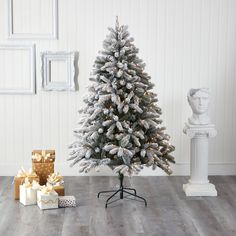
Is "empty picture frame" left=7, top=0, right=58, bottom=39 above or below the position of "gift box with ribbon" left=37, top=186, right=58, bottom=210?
above

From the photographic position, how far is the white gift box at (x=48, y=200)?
5129 mm

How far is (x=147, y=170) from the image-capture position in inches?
257

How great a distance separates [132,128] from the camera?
512 cm

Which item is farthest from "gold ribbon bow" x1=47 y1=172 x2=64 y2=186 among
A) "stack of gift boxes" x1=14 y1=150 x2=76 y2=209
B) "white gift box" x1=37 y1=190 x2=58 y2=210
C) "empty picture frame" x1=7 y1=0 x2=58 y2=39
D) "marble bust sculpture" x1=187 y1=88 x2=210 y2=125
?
"empty picture frame" x1=7 y1=0 x2=58 y2=39

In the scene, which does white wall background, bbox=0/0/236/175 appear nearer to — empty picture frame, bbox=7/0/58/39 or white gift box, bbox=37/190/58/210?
empty picture frame, bbox=7/0/58/39

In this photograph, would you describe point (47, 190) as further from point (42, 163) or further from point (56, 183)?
point (42, 163)

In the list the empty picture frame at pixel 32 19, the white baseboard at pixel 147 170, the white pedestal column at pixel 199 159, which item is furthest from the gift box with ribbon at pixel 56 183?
the empty picture frame at pixel 32 19

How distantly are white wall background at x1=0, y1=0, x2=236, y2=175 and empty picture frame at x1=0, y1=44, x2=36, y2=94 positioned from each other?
0.17 feet

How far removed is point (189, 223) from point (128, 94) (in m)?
1.20

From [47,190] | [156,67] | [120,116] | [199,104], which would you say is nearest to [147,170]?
[156,67]

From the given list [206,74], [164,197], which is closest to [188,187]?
[164,197]

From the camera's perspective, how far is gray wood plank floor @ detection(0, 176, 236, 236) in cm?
459

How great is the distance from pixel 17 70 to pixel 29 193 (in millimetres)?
1663

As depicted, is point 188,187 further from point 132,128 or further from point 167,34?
point 167,34
